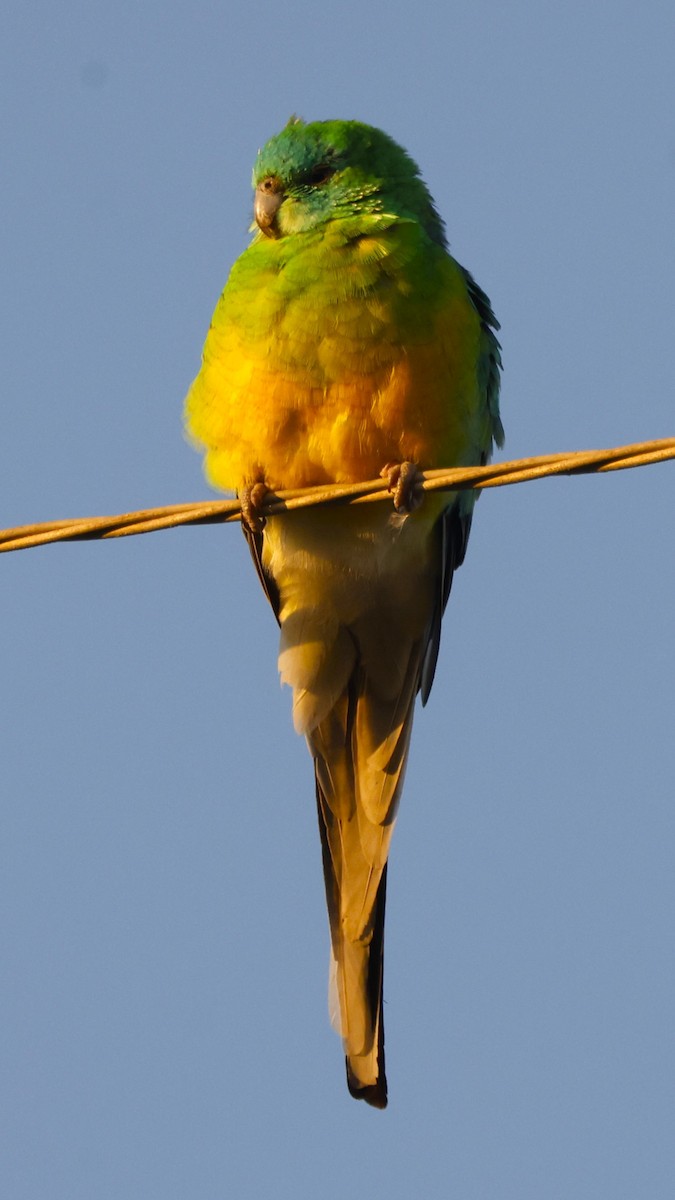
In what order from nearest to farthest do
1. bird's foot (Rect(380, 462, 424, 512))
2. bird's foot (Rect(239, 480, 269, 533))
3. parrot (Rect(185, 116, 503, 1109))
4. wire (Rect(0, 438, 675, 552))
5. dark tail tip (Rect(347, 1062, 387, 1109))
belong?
wire (Rect(0, 438, 675, 552)) → bird's foot (Rect(380, 462, 424, 512)) → bird's foot (Rect(239, 480, 269, 533)) → parrot (Rect(185, 116, 503, 1109)) → dark tail tip (Rect(347, 1062, 387, 1109))

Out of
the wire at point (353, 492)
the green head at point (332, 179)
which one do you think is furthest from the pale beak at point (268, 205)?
the wire at point (353, 492)

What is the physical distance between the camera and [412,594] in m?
6.45

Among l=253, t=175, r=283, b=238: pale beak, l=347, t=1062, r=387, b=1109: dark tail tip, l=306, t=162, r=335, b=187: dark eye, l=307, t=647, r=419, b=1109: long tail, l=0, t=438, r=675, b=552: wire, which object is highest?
l=306, t=162, r=335, b=187: dark eye

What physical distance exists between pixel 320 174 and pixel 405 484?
156cm

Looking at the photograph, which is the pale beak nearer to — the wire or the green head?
the green head

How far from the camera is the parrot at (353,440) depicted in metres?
5.64

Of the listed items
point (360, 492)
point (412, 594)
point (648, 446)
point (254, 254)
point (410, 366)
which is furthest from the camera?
point (412, 594)

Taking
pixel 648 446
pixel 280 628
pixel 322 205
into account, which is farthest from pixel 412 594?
pixel 648 446

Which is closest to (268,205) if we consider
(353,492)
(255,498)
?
(255,498)

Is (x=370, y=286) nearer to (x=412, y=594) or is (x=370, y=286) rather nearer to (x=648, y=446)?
(x=412, y=594)

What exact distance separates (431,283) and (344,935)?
250 cm

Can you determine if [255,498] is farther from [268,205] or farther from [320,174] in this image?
[320,174]

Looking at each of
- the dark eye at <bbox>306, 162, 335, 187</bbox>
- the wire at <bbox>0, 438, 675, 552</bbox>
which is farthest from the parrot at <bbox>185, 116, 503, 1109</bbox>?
the wire at <bbox>0, 438, 675, 552</bbox>

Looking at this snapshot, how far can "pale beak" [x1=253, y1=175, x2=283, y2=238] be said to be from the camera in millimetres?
6098
